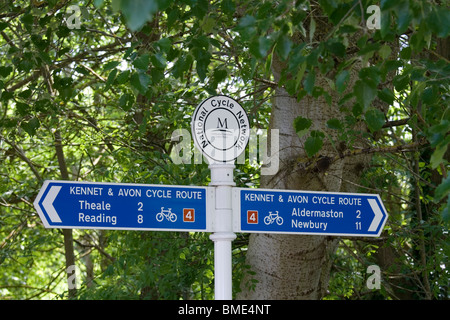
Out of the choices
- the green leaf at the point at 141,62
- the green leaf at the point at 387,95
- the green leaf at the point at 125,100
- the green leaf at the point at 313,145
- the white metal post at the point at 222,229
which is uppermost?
the green leaf at the point at 125,100

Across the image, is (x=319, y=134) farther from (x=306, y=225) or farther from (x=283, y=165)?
(x=283, y=165)

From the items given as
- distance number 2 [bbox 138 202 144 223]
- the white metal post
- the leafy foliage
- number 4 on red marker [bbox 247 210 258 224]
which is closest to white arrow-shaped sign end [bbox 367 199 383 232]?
the leafy foliage

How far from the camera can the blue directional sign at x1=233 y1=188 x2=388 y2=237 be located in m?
2.59

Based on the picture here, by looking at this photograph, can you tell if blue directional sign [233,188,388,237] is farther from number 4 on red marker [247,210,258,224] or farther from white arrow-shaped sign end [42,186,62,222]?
white arrow-shaped sign end [42,186,62,222]

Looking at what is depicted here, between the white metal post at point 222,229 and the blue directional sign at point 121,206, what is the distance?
0.06m

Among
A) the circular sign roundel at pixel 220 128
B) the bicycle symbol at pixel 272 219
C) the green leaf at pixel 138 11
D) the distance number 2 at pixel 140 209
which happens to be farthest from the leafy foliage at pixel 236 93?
the distance number 2 at pixel 140 209

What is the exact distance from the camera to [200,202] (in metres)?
2.54

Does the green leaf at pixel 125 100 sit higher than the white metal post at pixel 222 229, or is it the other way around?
the green leaf at pixel 125 100

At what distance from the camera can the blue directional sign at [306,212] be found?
2594 millimetres

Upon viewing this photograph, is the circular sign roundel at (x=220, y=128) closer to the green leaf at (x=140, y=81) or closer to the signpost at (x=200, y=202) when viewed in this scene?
the signpost at (x=200, y=202)

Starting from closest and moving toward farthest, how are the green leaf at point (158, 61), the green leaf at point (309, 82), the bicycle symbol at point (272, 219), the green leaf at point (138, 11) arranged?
the green leaf at point (138, 11) → the green leaf at point (309, 82) → the bicycle symbol at point (272, 219) → the green leaf at point (158, 61)

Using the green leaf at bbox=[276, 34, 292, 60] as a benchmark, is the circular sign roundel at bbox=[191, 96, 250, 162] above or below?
below
